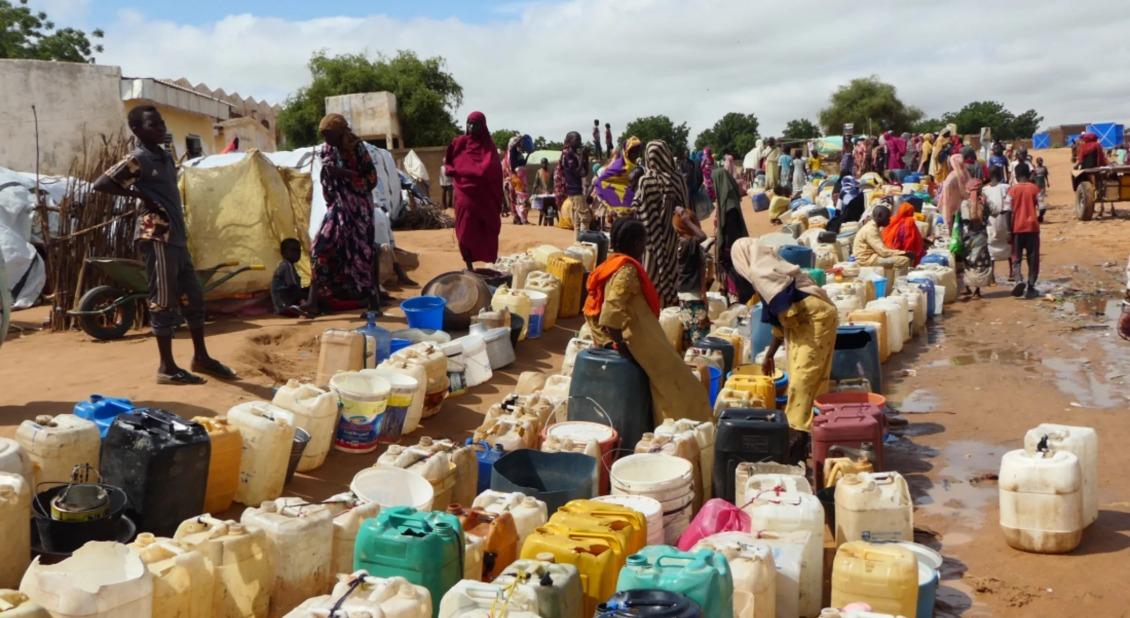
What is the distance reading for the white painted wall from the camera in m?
19.0

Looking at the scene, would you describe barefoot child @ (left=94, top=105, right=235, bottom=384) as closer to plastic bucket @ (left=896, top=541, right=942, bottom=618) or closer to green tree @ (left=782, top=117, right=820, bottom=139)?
plastic bucket @ (left=896, top=541, right=942, bottom=618)

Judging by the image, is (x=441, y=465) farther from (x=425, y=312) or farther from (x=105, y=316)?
(x=105, y=316)

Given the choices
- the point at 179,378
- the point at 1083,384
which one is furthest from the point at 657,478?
the point at 1083,384

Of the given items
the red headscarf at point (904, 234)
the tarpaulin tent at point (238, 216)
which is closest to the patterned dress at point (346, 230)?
the tarpaulin tent at point (238, 216)

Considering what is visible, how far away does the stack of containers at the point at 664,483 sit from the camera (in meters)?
4.86

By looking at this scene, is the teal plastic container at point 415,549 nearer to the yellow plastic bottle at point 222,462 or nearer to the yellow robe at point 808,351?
the yellow plastic bottle at point 222,462

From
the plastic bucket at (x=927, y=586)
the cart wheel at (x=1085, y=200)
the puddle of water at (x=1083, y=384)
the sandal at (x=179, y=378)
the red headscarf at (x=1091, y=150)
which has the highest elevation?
the red headscarf at (x=1091, y=150)

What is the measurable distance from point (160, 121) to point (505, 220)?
1487 cm

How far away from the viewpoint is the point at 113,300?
885cm

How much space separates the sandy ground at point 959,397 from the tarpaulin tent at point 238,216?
0.72m

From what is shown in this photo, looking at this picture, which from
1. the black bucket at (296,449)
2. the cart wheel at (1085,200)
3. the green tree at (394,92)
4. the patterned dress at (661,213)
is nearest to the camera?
the black bucket at (296,449)

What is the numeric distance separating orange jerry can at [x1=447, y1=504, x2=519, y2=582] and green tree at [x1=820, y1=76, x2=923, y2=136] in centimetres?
6933

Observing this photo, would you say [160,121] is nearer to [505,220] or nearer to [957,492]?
[957,492]

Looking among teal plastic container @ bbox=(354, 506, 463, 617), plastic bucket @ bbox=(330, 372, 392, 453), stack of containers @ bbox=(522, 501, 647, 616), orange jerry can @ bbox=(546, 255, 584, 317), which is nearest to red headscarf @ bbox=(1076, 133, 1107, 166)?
orange jerry can @ bbox=(546, 255, 584, 317)
